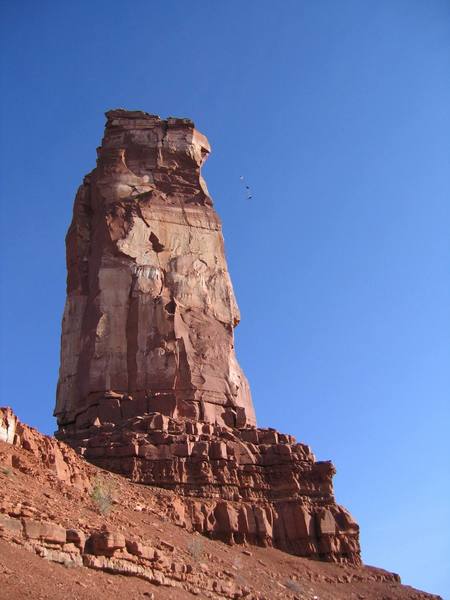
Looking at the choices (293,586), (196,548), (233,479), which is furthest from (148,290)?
(293,586)

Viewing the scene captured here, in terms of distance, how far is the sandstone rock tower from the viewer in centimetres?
2909

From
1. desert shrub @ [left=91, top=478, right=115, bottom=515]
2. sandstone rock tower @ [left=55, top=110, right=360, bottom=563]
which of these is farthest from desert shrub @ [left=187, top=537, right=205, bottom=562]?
desert shrub @ [left=91, top=478, right=115, bottom=515]

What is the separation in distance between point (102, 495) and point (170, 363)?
9.58 m

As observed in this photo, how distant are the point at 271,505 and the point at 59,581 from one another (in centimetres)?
1500

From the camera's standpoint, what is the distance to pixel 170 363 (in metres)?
32.4

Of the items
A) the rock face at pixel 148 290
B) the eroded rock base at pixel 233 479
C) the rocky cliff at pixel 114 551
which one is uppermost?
the rock face at pixel 148 290

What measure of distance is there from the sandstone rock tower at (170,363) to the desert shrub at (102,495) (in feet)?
8.88

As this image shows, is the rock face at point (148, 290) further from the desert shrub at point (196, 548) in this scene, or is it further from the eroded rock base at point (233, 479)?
the desert shrub at point (196, 548)

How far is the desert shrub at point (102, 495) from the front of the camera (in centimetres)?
2231

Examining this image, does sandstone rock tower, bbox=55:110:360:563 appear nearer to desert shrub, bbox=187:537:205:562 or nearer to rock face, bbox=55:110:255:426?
rock face, bbox=55:110:255:426

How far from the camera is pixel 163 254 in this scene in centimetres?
3519

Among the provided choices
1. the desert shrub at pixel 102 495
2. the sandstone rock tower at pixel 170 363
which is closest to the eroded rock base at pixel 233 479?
the sandstone rock tower at pixel 170 363

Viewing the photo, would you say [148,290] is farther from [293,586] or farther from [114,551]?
[114,551]

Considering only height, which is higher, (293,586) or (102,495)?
(102,495)
